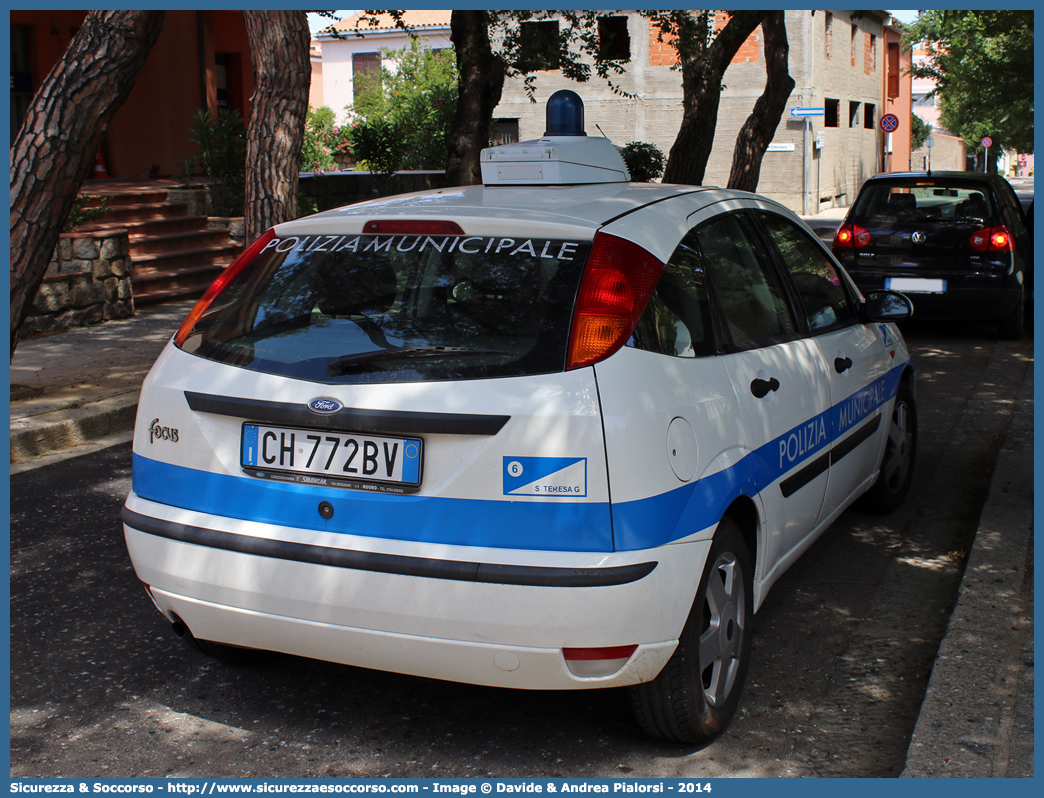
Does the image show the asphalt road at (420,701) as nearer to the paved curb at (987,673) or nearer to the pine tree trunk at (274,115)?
the paved curb at (987,673)

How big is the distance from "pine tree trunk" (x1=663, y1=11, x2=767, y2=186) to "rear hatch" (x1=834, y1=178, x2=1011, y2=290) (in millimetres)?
3742

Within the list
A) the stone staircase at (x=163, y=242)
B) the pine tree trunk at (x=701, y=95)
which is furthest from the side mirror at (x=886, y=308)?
the stone staircase at (x=163, y=242)

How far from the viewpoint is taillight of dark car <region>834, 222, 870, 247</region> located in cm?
1029

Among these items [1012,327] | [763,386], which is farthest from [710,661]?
[1012,327]

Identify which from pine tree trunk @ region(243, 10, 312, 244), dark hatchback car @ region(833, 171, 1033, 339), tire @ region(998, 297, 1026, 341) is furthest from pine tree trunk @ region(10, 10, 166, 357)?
tire @ region(998, 297, 1026, 341)

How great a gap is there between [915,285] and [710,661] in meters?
7.85

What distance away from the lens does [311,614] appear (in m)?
2.87

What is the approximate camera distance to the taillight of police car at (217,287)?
332cm

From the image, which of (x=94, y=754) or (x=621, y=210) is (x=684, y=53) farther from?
(x=94, y=754)

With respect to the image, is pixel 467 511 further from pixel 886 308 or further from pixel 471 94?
pixel 471 94

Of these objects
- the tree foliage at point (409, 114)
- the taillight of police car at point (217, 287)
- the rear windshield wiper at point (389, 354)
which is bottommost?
the rear windshield wiper at point (389, 354)

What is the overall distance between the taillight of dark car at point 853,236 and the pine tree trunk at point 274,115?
531cm

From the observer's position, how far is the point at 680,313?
10.2 ft

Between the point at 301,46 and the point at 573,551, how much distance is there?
6.51 metres
